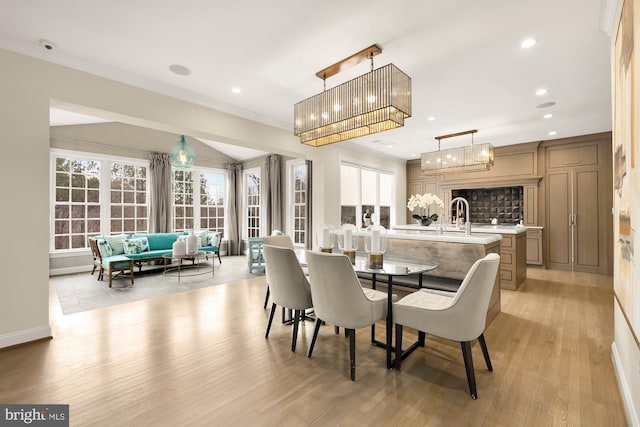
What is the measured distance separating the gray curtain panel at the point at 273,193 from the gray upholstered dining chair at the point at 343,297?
5.17 meters

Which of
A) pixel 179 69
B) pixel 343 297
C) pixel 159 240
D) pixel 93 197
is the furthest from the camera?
pixel 159 240

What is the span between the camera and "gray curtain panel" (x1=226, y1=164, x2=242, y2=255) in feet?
27.8

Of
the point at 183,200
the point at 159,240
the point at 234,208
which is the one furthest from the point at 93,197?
the point at 234,208

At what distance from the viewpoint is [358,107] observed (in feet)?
8.75

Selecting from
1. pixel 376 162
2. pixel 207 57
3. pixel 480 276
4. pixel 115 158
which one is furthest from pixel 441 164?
pixel 115 158

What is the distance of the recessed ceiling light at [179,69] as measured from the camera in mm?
3076

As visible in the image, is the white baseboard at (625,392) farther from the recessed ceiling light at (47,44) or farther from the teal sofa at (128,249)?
the teal sofa at (128,249)

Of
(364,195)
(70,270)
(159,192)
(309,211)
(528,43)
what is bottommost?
(70,270)

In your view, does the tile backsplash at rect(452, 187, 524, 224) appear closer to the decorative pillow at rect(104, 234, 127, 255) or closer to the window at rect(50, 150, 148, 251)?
the decorative pillow at rect(104, 234, 127, 255)

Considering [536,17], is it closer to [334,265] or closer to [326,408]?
[334,265]

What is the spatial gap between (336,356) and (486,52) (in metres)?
3.17

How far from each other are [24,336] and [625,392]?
4.74 metres

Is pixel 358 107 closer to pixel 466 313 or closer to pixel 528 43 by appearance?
pixel 528 43

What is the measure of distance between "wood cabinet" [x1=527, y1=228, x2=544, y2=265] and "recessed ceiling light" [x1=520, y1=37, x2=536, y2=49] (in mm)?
4708
